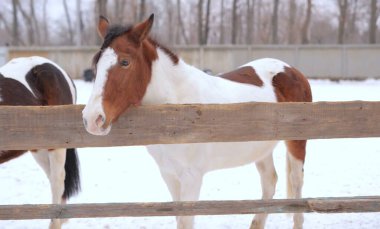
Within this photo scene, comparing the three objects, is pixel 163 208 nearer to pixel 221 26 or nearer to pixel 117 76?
pixel 117 76

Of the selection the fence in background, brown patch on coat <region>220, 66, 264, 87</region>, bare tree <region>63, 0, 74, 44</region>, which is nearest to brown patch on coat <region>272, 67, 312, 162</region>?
brown patch on coat <region>220, 66, 264, 87</region>

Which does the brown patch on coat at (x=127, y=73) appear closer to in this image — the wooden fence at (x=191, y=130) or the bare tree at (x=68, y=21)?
the wooden fence at (x=191, y=130)

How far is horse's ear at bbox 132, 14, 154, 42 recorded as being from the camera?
2797 millimetres

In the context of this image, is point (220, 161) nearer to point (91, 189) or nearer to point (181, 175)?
point (181, 175)

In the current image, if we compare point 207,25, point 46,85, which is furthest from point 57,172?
point 207,25

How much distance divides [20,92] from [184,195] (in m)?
2.13

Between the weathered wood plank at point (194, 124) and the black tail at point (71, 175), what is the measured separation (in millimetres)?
2476

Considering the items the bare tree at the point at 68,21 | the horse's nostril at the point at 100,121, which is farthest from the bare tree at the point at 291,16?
the horse's nostril at the point at 100,121

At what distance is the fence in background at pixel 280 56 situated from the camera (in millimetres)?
27203

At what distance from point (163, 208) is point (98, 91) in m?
0.80

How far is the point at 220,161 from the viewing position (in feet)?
11.5

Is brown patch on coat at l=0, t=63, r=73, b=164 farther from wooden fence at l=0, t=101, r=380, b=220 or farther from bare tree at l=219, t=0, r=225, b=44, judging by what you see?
bare tree at l=219, t=0, r=225, b=44

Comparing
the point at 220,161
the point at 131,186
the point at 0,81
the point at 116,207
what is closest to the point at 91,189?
the point at 131,186

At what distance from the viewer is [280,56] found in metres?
27.7
